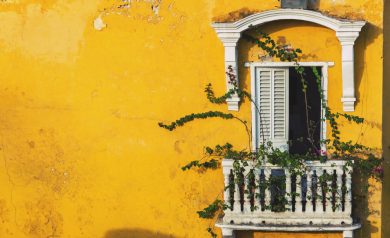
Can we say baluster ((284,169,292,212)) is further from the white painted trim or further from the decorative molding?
the white painted trim

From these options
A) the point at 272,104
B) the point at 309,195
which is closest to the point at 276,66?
the point at 272,104

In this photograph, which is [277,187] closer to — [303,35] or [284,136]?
[284,136]

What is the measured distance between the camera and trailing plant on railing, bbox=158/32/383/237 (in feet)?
31.4

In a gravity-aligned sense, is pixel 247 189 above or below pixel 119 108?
below

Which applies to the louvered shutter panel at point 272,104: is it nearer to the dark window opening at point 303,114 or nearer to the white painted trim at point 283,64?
the white painted trim at point 283,64

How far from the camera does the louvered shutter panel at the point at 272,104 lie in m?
9.95

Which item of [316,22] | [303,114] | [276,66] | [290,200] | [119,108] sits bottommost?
[290,200]

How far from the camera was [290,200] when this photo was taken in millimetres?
9602

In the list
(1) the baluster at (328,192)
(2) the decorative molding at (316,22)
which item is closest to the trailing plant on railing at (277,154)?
(1) the baluster at (328,192)

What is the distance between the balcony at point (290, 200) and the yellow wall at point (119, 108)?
521 mm

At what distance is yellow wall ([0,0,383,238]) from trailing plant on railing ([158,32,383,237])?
0.13 meters

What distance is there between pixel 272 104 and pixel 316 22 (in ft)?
4.70

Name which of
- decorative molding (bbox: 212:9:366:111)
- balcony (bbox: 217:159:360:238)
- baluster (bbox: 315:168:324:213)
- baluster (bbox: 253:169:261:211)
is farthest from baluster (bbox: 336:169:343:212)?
baluster (bbox: 253:169:261:211)

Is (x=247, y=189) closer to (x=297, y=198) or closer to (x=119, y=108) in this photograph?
(x=297, y=198)
